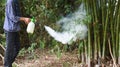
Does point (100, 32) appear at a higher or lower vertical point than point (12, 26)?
lower

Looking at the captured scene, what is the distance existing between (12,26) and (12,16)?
200 millimetres

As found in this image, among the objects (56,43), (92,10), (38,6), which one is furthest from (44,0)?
(92,10)

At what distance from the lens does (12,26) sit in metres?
5.15

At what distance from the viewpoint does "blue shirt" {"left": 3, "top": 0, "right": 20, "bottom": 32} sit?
5.02m

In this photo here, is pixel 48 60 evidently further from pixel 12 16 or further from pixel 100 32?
pixel 12 16

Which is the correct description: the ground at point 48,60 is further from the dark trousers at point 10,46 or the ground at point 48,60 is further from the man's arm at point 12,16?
the man's arm at point 12,16

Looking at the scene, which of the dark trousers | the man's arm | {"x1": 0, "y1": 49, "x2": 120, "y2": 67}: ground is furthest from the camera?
{"x1": 0, "y1": 49, "x2": 120, "y2": 67}: ground

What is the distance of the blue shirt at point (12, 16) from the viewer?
16.5 ft

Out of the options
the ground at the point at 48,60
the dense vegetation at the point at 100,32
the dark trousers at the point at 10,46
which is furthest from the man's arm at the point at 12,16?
the ground at the point at 48,60

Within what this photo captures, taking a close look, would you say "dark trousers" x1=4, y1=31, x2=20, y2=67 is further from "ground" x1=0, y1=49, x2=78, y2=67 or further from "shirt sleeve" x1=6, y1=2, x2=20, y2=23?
"ground" x1=0, y1=49, x2=78, y2=67

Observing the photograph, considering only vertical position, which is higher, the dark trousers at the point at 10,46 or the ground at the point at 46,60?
the dark trousers at the point at 10,46

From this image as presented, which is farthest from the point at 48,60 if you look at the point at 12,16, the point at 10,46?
the point at 12,16

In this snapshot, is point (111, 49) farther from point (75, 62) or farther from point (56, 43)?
point (56, 43)

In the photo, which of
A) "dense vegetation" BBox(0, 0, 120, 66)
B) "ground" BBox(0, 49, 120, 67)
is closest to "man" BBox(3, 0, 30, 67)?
"ground" BBox(0, 49, 120, 67)
